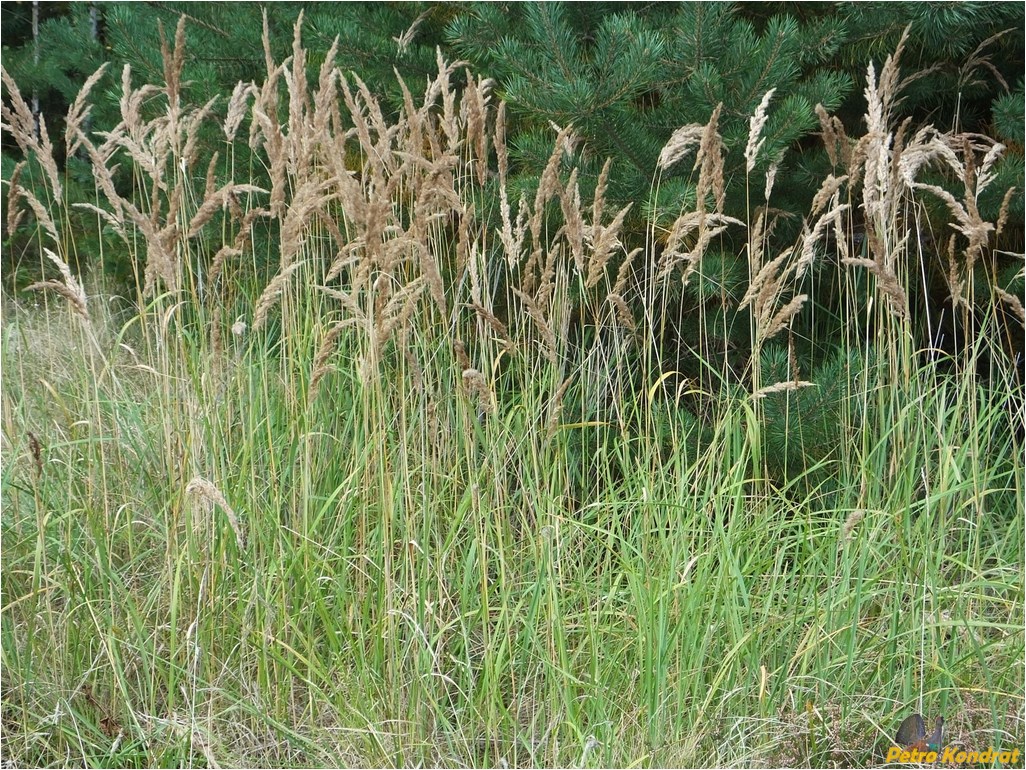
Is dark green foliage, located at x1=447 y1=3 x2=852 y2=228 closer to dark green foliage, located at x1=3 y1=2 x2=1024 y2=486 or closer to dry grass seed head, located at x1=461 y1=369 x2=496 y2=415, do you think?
dark green foliage, located at x1=3 y1=2 x2=1024 y2=486

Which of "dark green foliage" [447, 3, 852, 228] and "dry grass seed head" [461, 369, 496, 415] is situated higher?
"dark green foliage" [447, 3, 852, 228]

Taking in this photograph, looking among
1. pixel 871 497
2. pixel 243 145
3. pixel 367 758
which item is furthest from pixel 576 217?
pixel 243 145

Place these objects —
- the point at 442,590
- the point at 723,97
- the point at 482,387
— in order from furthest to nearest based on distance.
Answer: the point at 723,97 → the point at 442,590 → the point at 482,387

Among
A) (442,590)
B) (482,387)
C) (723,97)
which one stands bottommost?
(442,590)

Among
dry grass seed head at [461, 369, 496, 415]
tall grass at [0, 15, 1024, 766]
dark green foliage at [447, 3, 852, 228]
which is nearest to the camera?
dry grass seed head at [461, 369, 496, 415]

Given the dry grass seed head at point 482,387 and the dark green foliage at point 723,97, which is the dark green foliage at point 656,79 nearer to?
the dark green foliage at point 723,97

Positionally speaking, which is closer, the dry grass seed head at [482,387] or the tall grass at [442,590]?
the dry grass seed head at [482,387]

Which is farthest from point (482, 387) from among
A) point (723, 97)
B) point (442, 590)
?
point (723, 97)

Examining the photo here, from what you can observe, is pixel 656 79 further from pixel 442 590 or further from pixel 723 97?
pixel 442 590

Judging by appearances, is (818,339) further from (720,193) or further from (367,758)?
(367,758)

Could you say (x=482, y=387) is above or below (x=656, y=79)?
below

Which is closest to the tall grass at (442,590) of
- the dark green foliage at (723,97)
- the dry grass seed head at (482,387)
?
the dry grass seed head at (482,387)

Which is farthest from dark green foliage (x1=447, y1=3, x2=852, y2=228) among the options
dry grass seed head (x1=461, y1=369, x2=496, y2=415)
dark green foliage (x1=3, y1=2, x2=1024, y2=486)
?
dry grass seed head (x1=461, y1=369, x2=496, y2=415)

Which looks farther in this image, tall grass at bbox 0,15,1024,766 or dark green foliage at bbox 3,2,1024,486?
dark green foliage at bbox 3,2,1024,486
